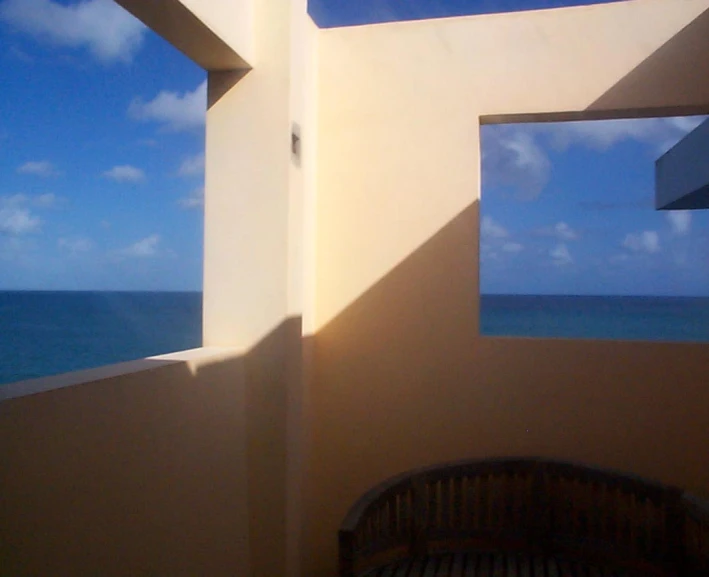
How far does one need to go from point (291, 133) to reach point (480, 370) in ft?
5.02

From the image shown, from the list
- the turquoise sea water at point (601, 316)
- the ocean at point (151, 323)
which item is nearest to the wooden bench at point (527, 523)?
the ocean at point (151, 323)

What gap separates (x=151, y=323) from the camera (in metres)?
40.8

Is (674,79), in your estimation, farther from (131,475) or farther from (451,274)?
(131,475)

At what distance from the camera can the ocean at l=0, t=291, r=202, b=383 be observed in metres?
29.8

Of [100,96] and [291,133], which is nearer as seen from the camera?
[291,133]

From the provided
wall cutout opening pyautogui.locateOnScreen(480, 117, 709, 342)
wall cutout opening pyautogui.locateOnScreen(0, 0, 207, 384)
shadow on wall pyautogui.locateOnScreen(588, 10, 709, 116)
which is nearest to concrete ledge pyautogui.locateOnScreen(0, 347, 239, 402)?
shadow on wall pyautogui.locateOnScreen(588, 10, 709, 116)

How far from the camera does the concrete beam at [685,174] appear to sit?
5.97m

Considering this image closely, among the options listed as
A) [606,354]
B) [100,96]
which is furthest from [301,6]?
[100,96]

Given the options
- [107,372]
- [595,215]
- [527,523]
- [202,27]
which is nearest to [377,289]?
[527,523]

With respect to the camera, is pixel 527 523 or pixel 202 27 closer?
pixel 202 27

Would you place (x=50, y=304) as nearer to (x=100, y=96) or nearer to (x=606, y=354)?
(x=100, y=96)

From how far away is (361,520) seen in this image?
255cm

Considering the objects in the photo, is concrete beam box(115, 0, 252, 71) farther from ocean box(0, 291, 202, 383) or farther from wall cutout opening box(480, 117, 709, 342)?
wall cutout opening box(480, 117, 709, 342)

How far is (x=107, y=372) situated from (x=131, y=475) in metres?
0.35
